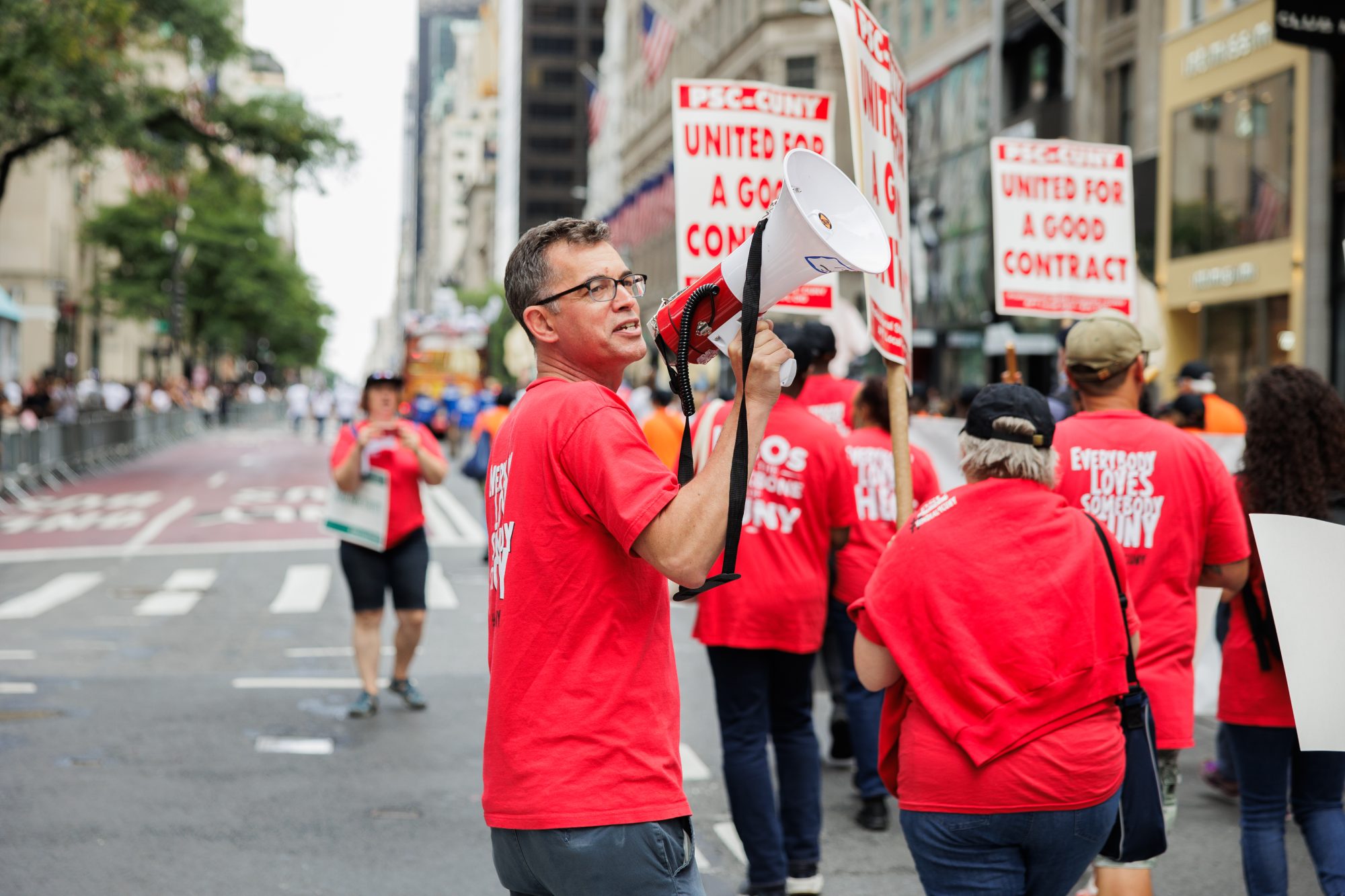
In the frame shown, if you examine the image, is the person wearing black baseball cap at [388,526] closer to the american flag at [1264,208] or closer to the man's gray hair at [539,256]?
the man's gray hair at [539,256]

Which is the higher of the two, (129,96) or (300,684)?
(129,96)

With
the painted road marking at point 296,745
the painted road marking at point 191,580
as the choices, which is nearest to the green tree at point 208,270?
the painted road marking at point 191,580

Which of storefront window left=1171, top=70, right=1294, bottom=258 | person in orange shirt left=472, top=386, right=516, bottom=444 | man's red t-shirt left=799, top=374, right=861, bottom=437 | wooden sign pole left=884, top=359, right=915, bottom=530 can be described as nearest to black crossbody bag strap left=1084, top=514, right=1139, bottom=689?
wooden sign pole left=884, top=359, right=915, bottom=530

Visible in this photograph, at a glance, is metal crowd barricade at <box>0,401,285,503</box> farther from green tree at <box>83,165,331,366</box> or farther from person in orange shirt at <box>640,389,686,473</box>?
person in orange shirt at <box>640,389,686,473</box>

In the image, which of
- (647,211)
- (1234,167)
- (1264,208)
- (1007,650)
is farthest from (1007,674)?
(647,211)

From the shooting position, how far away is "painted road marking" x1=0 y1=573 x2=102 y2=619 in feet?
39.3

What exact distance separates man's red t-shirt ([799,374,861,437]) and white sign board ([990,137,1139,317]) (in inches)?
41.1

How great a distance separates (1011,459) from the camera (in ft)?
11.1

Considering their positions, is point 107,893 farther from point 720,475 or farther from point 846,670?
point 720,475

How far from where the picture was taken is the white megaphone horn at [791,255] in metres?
2.62

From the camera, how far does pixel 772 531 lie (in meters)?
5.11

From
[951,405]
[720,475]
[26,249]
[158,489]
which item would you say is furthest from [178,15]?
[720,475]

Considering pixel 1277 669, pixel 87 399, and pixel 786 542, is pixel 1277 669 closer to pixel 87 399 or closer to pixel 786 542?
pixel 786 542

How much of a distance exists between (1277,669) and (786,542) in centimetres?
164
